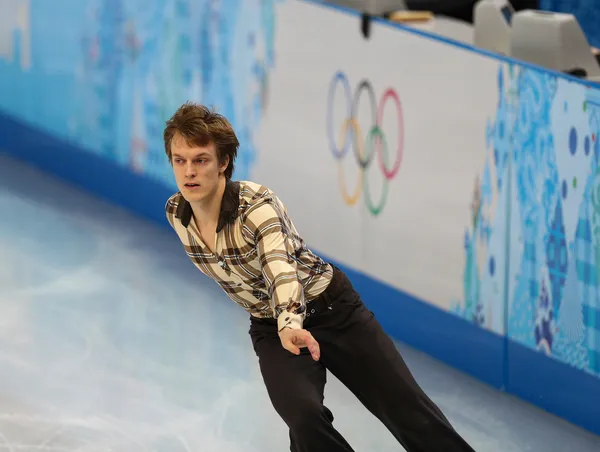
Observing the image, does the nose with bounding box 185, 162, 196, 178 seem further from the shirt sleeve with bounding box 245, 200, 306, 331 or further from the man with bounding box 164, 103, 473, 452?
the shirt sleeve with bounding box 245, 200, 306, 331

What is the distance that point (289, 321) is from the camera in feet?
11.0

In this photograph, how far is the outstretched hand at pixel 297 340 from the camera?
331 centimetres

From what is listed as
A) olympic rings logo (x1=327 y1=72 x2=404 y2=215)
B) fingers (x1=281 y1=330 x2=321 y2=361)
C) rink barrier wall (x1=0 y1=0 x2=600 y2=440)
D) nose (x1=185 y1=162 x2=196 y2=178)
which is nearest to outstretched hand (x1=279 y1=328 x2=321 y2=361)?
fingers (x1=281 y1=330 x2=321 y2=361)

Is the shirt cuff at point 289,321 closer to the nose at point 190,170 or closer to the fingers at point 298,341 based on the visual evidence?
the fingers at point 298,341

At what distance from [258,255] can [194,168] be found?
305 mm

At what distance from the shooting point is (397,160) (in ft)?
19.1

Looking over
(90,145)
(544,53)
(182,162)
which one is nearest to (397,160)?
(544,53)

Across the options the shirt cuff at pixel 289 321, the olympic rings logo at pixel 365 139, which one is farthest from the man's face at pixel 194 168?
the olympic rings logo at pixel 365 139

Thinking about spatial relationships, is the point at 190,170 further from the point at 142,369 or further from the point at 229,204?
the point at 142,369

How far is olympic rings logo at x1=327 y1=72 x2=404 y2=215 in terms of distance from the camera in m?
5.84

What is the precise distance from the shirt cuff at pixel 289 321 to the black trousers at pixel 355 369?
268 millimetres

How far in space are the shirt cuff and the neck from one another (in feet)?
1.27

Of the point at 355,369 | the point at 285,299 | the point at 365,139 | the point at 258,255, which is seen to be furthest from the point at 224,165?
the point at 365,139

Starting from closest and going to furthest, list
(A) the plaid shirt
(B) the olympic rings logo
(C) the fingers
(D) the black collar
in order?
1. (C) the fingers
2. (A) the plaid shirt
3. (D) the black collar
4. (B) the olympic rings logo
